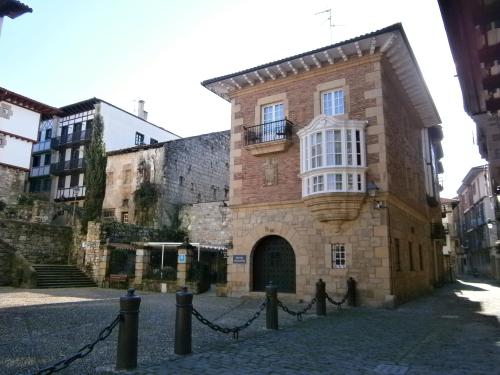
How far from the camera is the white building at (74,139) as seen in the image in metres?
35.1

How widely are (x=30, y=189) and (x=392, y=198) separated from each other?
124 ft

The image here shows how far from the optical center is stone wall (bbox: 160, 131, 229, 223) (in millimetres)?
28297

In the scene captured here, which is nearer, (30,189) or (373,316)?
(373,316)

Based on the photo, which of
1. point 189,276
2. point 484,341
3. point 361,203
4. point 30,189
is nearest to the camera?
point 484,341

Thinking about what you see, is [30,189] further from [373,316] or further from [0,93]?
[373,316]

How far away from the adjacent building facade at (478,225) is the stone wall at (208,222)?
2080cm

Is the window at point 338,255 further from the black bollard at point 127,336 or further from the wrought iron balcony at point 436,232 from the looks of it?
the wrought iron balcony at point 436,232

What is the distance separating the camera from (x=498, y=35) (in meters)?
4.08

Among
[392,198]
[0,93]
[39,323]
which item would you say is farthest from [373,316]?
[0,93]

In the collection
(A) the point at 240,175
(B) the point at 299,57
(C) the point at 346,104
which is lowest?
(A) the point at 240,175

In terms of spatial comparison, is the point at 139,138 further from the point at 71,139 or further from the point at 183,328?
the point at 183,328

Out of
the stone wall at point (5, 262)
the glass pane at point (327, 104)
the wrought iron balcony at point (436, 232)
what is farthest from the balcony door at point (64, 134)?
the wrought iron balcony at point (436, 232)

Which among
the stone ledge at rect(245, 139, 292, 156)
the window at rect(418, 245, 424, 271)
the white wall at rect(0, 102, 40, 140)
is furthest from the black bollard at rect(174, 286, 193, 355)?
the white wall at rect(0, 102, 40, 140)

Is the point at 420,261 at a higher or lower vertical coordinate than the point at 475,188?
lower
